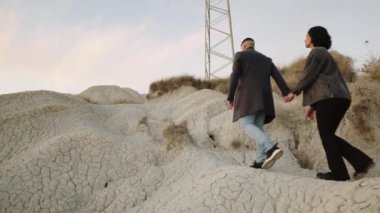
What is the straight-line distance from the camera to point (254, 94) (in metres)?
6.06

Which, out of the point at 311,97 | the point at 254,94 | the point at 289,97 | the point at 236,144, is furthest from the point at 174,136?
the point at 311,97

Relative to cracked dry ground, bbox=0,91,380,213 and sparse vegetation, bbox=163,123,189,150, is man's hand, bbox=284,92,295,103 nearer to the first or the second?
cracked dry ground, bbox=0,91,380,213

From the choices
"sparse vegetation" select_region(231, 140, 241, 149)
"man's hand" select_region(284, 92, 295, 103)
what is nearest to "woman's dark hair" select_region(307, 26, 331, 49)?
"man's hand" select_region(284, 92, 295, 103)

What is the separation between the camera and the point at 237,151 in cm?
837

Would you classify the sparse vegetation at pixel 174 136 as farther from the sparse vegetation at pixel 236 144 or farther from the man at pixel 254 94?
the man at pixel 254 94

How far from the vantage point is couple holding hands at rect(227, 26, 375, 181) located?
5418mm

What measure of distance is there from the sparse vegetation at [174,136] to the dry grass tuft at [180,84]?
16.4ft

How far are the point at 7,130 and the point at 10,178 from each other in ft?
6.75

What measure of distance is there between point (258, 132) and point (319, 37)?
1.38 meters

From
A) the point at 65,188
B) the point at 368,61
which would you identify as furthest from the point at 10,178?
the point at 368,61

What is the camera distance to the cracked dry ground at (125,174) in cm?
536

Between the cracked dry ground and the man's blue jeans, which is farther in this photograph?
the man's blue jeans

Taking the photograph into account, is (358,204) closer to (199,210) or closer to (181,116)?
(199,210)

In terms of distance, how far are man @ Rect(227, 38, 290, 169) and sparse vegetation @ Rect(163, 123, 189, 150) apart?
211 cm
